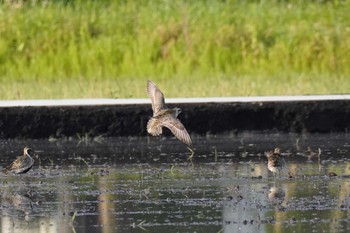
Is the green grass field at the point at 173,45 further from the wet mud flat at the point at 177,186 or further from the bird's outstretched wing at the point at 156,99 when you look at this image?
the bird's outstretched wing at the point at 156,99

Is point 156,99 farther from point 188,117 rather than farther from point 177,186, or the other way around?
point 188,117

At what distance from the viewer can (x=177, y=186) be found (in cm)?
1016

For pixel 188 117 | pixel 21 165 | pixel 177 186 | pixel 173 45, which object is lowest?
pixel 177 186

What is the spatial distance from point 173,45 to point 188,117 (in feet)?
19.0

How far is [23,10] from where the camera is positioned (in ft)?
69.4

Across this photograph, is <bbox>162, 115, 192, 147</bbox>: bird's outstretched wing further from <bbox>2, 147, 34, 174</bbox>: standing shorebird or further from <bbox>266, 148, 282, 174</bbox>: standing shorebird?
<bbox>2, 147, 34, 174</bbox>: standing shorebird

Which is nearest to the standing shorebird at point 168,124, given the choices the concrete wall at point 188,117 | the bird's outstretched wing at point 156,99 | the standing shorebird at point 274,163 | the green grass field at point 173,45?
the bird's outstretched wing at point 156,99

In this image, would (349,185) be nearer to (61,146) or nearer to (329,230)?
(329,230)

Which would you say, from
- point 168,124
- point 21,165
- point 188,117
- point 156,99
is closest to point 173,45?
point 188,117

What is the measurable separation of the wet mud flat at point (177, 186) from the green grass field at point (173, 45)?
322cm

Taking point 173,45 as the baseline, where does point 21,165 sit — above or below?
below

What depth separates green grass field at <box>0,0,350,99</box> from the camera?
57.5 ft

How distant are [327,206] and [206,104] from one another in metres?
4.81

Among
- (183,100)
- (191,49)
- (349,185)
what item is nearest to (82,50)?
(191,49)
